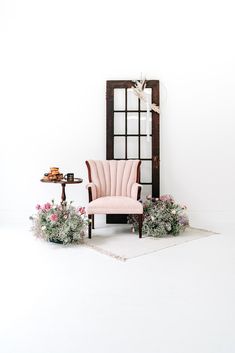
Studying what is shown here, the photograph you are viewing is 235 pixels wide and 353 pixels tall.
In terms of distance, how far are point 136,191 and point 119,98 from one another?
1410 mm

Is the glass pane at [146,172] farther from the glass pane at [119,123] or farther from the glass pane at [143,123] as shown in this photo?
the glass pane at [119,123]

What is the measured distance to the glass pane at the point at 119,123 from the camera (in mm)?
4656

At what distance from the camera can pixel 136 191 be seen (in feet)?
13.2

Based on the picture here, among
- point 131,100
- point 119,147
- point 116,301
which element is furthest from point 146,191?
point 116,301

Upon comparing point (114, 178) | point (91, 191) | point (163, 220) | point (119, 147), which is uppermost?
point (119, 147)

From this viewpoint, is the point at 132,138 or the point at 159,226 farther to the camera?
the point at 132,138

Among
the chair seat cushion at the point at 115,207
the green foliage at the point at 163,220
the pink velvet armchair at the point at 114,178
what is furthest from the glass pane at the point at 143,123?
the chair seat cushion at the point at 115,207

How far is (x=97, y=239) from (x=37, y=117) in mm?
1992
